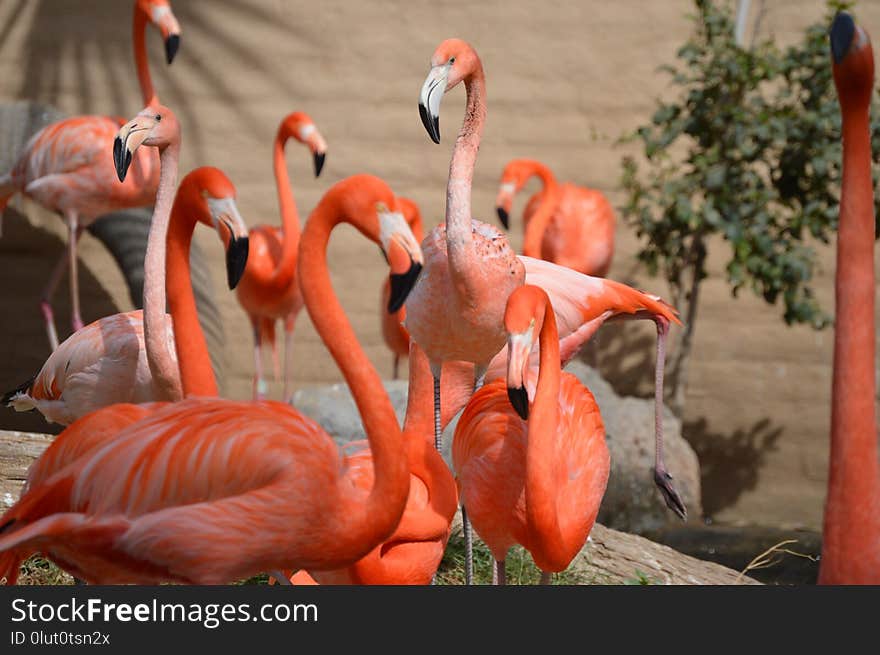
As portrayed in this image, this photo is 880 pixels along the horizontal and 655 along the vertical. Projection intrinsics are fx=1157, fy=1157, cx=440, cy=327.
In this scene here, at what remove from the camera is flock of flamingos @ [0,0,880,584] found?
2.04 meters

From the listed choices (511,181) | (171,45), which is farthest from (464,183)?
(511,181)

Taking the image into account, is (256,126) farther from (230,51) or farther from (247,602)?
(247,602)

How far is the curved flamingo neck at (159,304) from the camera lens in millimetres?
2992

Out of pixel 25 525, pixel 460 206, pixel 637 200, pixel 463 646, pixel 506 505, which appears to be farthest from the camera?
pixel 637 200

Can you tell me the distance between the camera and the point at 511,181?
229 inches

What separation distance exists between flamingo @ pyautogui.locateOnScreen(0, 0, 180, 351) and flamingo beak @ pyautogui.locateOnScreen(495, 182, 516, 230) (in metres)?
1.73

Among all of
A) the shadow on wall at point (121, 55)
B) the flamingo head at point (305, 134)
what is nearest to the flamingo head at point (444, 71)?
the flamingo head at point (305, 134)

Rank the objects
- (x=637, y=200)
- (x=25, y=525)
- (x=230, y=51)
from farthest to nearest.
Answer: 1. (x=230, y=51)
2. (x=637, y=200)
3. (x=25, y=525)

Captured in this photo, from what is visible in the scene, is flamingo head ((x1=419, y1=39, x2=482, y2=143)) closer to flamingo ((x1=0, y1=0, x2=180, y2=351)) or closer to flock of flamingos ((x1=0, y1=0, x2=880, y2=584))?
flock of flamingos ((x1=0, y1=0, x2=880, y2=584))

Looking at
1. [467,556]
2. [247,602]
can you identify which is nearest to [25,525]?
[247,602]

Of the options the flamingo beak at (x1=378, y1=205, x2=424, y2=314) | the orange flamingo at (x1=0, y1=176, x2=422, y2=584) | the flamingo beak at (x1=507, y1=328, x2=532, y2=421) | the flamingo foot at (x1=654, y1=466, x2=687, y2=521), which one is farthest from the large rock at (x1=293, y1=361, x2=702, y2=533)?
the flamingo beak at (x1=378, y1=205, x2=424, y2=314)

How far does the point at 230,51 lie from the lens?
6.51 meters

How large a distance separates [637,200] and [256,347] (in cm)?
210

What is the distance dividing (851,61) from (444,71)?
134 cm
